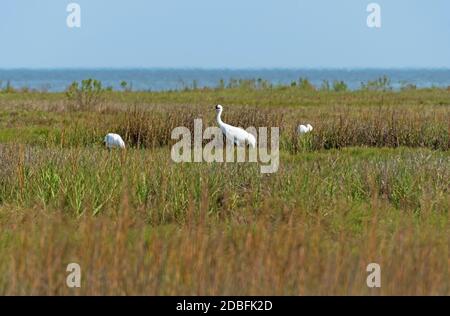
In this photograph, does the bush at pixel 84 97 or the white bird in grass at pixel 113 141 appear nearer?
the white bird in grass at pixel 113 141

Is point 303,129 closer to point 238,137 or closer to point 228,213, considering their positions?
point 238,137

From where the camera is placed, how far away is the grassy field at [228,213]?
18.6 feet

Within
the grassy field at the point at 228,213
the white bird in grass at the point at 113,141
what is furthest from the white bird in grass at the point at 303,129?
the white bird in grass at the point at 113,141

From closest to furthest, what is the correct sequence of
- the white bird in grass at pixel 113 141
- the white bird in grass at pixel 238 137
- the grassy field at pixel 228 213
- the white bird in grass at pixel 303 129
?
the grassy field at pixel 228 213 → the white bird in grass at pixel 113 141 → the white bird in grass at pixel 238 137 → the white bird in grass at pixel 303 129

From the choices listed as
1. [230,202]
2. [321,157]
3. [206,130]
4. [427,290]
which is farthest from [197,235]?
[206,130]

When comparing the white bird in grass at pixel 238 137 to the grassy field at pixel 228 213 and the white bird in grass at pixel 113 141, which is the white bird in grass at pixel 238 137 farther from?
the white bird in grass at pixel 113 141

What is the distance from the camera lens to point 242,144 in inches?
551

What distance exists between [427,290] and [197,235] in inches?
72.8

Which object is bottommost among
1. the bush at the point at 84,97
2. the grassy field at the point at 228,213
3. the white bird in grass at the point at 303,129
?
the grassy field at the point at 228,213

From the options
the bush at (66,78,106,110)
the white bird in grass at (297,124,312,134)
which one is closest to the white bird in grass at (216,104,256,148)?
the white bird in grass at (297,124,312,134)

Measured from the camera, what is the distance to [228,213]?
8961mm

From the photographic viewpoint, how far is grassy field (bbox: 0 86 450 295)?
5.66 meters

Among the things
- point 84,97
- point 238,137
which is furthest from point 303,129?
point 84,97

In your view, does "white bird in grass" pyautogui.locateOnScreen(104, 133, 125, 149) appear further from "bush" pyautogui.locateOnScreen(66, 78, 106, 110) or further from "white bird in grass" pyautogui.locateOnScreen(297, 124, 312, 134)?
"bush" pyautogui.locateOnScreen(66, 78, 106, 110)
